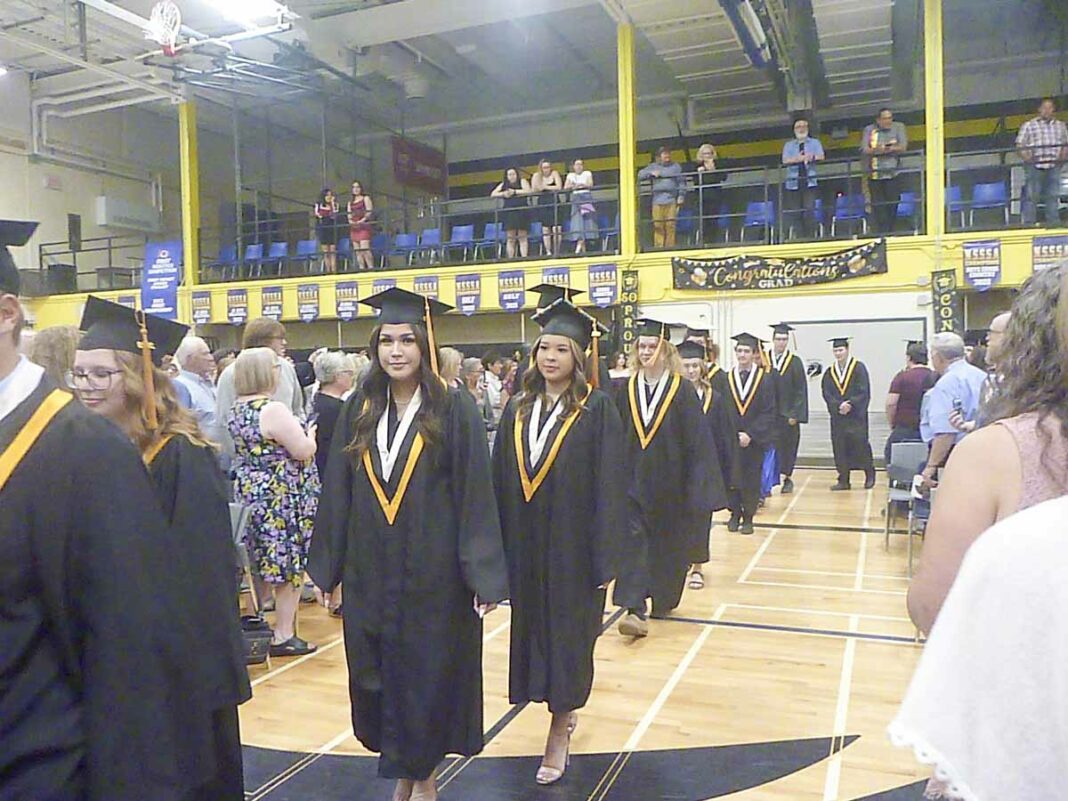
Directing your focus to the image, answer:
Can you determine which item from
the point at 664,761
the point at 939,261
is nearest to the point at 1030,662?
the point at 664,761

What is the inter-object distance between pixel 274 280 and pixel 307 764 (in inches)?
482

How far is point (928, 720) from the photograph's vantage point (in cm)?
79

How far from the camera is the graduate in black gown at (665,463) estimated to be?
4.99 metres

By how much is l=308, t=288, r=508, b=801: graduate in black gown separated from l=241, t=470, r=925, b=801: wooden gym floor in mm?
454

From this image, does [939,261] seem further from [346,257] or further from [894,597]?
[346,257]

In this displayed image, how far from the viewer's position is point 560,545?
3.23m

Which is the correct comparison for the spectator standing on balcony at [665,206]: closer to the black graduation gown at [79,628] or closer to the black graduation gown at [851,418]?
the black graduation gown at [851,418]

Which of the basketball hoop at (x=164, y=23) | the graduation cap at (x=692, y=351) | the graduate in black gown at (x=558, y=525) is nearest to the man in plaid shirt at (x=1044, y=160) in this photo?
the graduation cap at (x=692, y=351)

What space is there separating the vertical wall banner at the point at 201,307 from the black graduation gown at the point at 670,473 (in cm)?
1186

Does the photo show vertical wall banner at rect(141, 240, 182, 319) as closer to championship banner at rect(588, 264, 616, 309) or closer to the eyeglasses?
championship banner at rect(588, 264, 616, 309)

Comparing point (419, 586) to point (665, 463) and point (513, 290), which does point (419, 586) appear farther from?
point (513, 290)

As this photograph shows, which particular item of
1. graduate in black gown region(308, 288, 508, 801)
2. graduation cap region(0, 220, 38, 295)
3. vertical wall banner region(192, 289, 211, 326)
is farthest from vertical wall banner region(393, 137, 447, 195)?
graduation cap region(0, 220, 38, 295)

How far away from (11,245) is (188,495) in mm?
888

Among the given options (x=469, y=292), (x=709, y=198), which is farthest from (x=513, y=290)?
(x=709, y=198)
